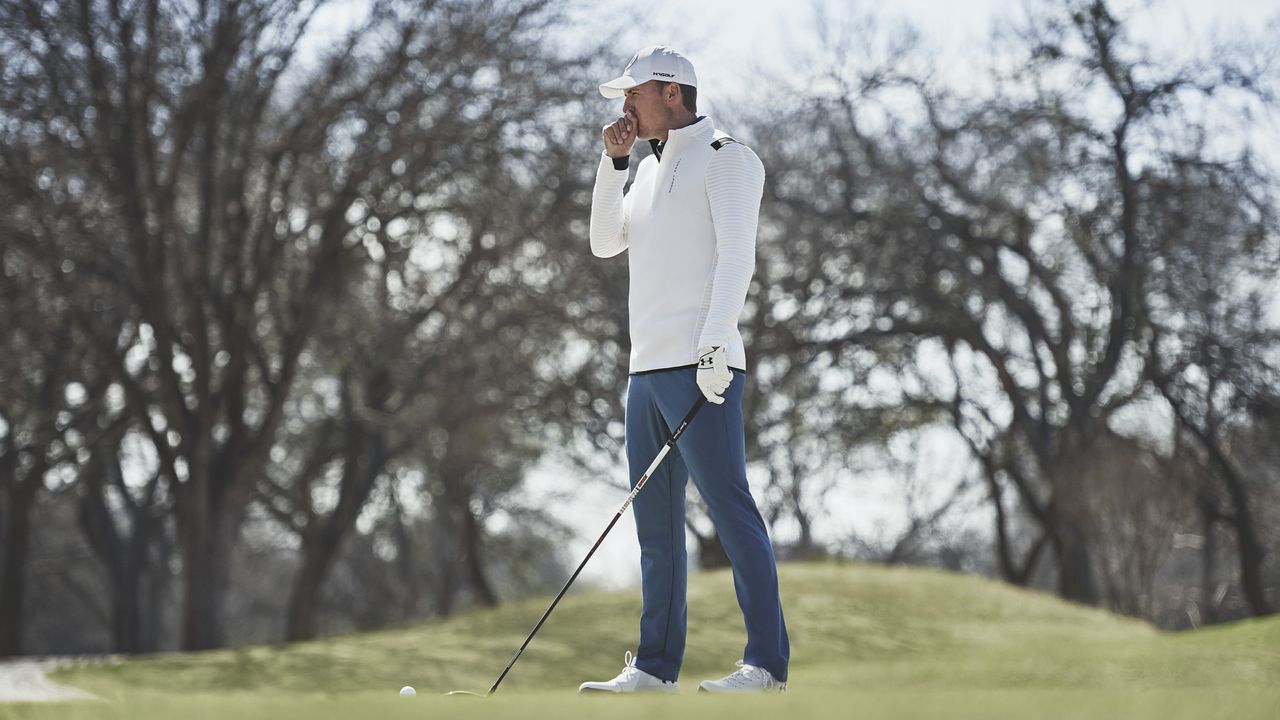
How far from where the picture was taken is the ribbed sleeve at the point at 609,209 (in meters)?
5.01

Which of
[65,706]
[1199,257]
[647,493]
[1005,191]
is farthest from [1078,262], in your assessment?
[65,706]

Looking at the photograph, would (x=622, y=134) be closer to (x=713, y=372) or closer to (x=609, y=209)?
(x=609, y=209)

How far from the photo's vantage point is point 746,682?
4.10 meters

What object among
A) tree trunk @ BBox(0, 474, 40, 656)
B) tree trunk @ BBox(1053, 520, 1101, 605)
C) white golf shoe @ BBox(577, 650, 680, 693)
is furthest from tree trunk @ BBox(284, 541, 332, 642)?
white golf shoe @ BBox(577, 650, 680, 693)

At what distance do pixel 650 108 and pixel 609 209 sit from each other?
1.51 feet

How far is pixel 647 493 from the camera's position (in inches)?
180

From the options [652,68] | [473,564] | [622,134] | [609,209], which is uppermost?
[652,68]

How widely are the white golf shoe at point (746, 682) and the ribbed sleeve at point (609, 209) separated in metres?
1.64

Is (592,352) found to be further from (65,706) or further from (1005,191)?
(65,706)

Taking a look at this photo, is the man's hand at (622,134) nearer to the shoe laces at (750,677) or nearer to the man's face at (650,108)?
the man's face at (650,108)

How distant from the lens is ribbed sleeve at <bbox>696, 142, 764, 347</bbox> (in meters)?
4.36

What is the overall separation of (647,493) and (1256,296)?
18.6 meters

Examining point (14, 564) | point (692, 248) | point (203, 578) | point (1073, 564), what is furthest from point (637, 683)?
point (14, 564)

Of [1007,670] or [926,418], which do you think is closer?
[1007,670]
